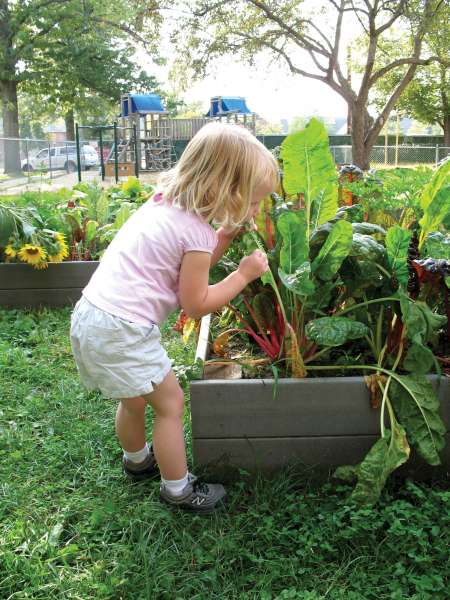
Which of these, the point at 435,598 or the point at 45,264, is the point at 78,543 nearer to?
the point at 435,598

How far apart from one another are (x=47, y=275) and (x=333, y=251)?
2614mm

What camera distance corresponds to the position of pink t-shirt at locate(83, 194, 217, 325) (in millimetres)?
1776

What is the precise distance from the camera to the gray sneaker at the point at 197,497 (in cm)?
192

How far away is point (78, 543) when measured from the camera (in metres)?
1.79

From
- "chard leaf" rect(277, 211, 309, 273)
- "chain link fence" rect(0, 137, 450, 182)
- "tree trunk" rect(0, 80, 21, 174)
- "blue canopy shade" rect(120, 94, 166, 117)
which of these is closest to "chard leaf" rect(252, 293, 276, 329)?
"chard leaf" rect(277, 211, 309, 273)

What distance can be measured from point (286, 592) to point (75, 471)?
0.92 m

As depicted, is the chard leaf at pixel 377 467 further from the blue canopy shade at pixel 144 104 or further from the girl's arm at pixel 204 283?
the blue canopy shade at pixel 144 104

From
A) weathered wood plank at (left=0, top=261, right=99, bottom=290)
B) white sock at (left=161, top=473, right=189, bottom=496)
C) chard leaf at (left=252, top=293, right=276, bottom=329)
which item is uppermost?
chard leaf at (left=252, top=293, right=276, bottom=329)

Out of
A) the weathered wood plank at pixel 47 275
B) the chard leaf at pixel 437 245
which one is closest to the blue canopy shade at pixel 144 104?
the weathered wood plank at pixel 47 275

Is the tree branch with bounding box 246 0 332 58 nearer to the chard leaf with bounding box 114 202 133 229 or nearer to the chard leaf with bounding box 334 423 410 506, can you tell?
the chard leaf with bounding box 114 202 133 229

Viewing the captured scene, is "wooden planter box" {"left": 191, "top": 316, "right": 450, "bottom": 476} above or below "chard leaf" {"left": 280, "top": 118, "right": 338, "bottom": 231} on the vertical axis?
below

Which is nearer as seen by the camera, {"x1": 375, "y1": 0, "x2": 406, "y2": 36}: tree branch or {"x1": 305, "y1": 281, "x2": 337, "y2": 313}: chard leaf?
{"x1": 305, "y1": 281, "x2": 337, "y2": 313}: chard leaf

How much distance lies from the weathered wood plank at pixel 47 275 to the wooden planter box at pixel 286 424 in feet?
7.57

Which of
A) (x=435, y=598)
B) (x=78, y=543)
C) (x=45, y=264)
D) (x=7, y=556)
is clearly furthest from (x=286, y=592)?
(x=45, y=264)
